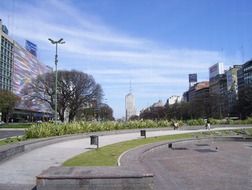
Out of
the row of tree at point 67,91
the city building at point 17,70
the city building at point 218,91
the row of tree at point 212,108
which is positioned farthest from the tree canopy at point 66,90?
the city building at point 218,91

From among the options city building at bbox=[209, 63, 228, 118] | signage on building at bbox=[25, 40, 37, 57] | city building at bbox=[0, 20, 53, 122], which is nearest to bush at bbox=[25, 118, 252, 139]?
city building at bbox=[209, 63, 228, 118]

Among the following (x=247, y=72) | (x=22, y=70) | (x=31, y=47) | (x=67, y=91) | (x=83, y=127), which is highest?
(x=31, y=47)

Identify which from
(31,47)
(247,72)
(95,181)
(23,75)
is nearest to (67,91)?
(95,181)

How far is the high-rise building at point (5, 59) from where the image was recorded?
407 feet

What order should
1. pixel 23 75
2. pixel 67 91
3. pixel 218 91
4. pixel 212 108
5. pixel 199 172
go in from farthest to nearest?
1. pixel 218 91
2. pixel 23 75
3. pixel 212 108
4. pixel 67 91
5. pixel 199 172

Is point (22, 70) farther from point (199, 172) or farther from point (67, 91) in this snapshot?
point (199, 172)

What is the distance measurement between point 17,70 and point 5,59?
10726mm

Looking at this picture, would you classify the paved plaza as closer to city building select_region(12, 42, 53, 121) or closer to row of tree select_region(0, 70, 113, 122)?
row of tree select_region(0, 70, 113, 122)

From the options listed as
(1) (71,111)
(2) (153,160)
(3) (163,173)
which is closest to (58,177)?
(3) (163,173)

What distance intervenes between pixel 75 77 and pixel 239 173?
2608 inches

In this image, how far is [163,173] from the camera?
13.0 meters

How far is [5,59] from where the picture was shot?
127938 millimetres

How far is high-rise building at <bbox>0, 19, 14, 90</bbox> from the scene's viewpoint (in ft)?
407

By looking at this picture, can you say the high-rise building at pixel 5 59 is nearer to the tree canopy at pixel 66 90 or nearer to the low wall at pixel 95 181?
the tree canopy at pixel 66 90
